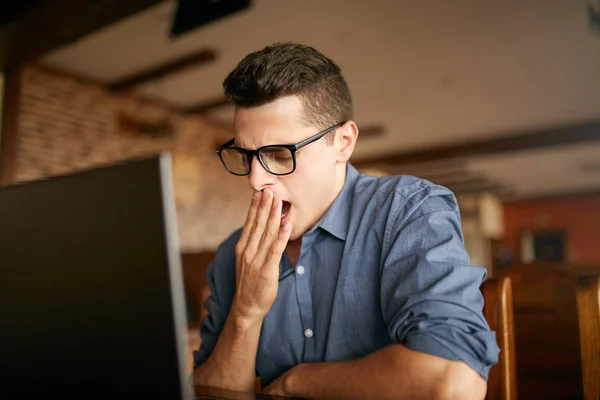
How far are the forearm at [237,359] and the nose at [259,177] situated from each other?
323 millimetres

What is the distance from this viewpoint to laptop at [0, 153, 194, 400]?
0.47m

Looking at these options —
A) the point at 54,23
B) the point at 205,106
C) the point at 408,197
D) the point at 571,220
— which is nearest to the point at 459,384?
the point at 408,197

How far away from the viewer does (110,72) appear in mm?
4957

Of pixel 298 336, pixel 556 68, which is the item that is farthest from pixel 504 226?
pixel 298 336

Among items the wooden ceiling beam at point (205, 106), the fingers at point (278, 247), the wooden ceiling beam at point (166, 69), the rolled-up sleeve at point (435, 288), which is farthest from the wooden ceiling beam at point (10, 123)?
the rolled-up sleeve at point (435, 288)

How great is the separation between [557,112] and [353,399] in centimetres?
657

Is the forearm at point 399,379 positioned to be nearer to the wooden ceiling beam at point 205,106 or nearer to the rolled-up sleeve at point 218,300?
the rolled-up sleeve at point 218,300

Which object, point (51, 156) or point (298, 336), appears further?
point (51, 156)

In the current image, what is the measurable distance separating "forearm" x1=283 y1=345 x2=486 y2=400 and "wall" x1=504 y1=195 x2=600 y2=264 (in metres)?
14.5

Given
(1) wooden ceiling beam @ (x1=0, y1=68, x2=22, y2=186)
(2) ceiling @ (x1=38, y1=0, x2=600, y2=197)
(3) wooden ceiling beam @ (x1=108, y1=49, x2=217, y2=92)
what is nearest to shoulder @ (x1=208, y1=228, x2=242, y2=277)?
(2) ceiling @ (x1=38, y1=0, x2=600, y2=197)

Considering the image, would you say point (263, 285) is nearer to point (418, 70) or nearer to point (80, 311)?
point (80, 311)

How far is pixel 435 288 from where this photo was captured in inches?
36.0

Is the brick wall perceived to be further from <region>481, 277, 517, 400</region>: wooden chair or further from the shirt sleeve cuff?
the shirt sleeve cuff

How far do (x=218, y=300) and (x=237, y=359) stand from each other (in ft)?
0.87
